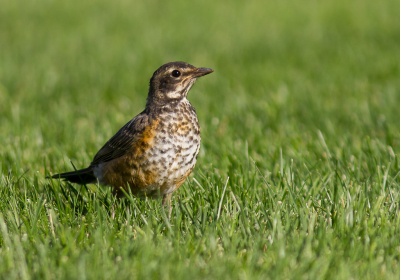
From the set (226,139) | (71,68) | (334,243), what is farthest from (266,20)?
(334,243)

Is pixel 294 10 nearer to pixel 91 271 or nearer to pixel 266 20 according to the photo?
pixel 266 20

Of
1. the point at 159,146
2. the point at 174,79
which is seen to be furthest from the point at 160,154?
the point at 174,79

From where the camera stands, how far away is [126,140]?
4.38 m

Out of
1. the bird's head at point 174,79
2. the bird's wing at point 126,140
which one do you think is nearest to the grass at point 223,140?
the bird's wing at point 126,140

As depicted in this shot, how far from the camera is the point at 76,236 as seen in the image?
3.38 meters

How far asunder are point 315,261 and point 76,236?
1614 mm

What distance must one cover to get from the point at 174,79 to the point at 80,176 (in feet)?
4.20

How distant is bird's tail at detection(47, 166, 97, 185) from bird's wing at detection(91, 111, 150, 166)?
0.16 metres

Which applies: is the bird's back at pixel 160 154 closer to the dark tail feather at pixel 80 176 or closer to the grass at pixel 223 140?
the grass at pixel 223 140

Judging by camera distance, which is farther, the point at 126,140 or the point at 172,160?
the point at 126,140

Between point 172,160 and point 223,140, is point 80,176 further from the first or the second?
point 223,140

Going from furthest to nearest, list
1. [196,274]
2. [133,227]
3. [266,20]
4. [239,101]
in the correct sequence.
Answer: [266,20]
[239,101]
[133,227]
[196,274]

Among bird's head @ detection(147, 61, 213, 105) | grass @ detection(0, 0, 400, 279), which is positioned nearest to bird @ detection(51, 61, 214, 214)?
bird's head @ detection(147, 61, 213, 105)

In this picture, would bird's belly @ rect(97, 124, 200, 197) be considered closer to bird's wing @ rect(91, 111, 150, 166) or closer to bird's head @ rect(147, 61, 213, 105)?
bird's wing @ rect(91, 111, 150, 166)
